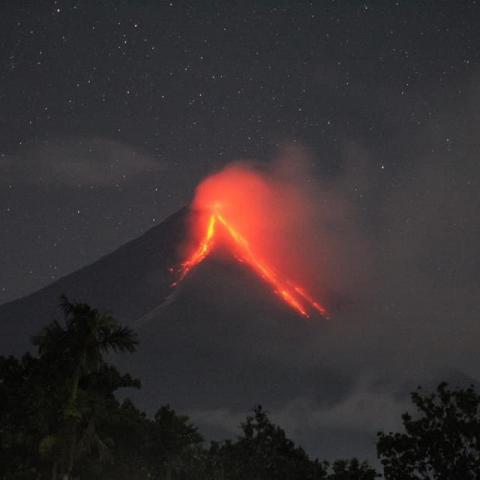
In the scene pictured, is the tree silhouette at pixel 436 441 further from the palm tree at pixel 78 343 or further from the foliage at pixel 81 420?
the palm tree at pixel 78 343

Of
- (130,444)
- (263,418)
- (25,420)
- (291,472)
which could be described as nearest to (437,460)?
(25,420)

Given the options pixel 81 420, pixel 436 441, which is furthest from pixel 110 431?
pixel 436 441

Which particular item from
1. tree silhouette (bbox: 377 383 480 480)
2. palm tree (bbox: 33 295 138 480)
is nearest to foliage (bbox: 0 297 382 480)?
palm tree (bbox: 33 295 138 480)

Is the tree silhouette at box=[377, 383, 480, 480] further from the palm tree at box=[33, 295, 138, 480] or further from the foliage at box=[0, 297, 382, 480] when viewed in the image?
the palm tree at box=[33, 295, 138, 480]

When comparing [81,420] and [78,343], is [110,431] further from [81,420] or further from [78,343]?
[78,343]

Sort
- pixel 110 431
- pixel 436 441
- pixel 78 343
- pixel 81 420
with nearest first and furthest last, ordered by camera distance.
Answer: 1. pixel 436 441
2. pixel 78 343
3. pixel 81 420
4. pixel 110 431

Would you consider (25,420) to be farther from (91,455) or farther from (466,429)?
(466,429)

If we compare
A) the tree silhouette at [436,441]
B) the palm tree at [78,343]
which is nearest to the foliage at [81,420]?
the palm tree at [78,343]
